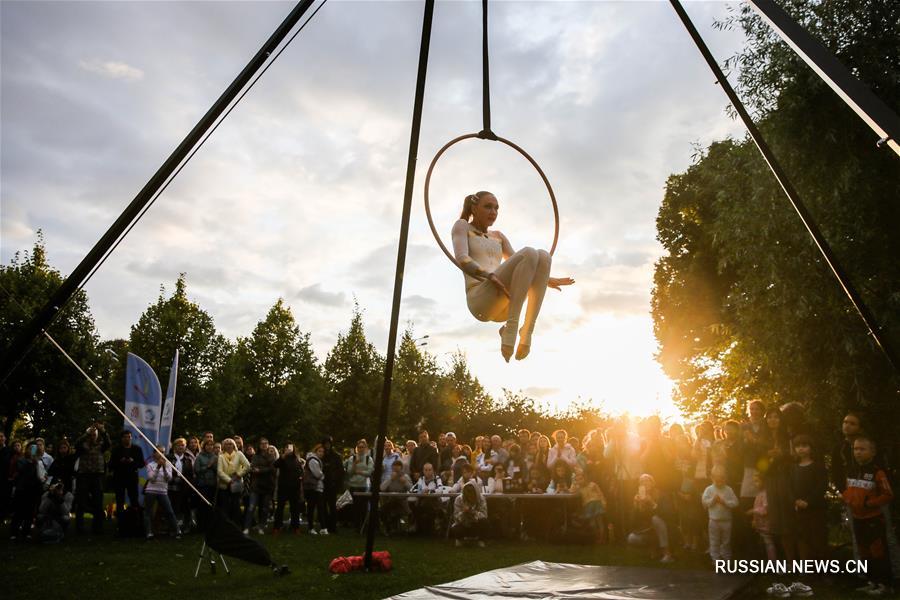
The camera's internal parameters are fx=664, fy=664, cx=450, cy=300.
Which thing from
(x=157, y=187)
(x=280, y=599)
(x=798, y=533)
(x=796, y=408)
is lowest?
(x=280, y=599)

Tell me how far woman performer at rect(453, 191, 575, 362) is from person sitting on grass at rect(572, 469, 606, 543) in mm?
4997

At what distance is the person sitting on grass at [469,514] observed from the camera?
9.62 metres

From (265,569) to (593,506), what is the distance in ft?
14.7

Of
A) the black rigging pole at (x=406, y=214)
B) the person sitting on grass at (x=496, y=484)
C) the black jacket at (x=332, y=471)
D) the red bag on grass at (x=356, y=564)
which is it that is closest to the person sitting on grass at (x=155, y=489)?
the black jacket at (x=332, y=471)

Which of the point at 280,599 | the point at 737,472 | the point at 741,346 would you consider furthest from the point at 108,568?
the point at 741,346

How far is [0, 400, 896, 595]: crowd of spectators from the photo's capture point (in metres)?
6.37

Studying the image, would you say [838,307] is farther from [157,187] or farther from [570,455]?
[157,187]

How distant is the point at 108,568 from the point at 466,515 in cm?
464

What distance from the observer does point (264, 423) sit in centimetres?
3153

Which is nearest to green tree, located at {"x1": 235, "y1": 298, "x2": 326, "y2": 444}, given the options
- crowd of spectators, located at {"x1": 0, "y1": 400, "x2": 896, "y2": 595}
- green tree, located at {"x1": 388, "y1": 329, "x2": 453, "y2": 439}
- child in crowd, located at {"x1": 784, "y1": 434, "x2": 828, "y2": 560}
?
green tree, located at {"x1": 388, "y1": 329, "x2": 453, "y2": 439}

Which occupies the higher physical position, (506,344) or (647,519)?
(506,344)

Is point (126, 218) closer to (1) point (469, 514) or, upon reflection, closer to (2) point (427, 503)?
(1) point (469, 514)

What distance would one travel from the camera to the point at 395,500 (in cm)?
1108

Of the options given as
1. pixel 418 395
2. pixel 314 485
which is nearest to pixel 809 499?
pixel 314 485
